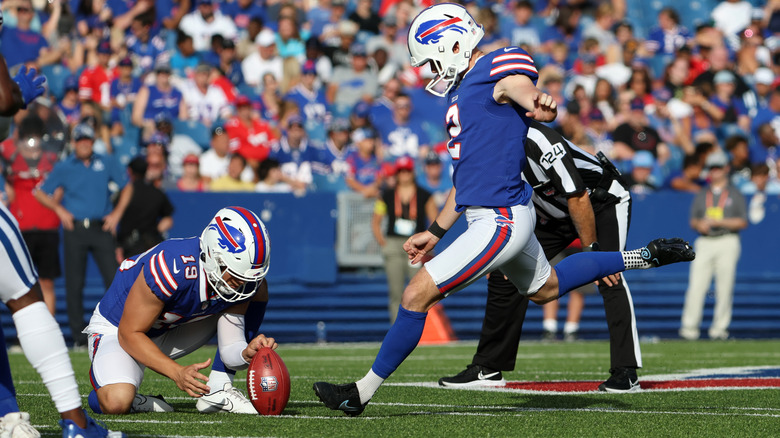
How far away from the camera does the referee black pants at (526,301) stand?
6.84 meters

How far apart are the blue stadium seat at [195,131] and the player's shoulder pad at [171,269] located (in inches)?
326

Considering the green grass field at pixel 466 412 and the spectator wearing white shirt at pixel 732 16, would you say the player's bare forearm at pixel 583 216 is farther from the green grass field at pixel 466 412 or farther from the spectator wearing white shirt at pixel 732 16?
the spectator wearing white shirt at pixel 732 16

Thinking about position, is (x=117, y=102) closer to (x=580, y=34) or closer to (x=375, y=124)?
(x=375, y=124)

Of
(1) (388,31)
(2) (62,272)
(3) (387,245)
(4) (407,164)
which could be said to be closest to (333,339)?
(3) (387,245)

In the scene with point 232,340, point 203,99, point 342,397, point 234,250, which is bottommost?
point 342,397

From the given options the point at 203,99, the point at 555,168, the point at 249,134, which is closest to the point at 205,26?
the point at 203,99

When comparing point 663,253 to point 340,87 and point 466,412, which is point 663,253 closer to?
point 466,412

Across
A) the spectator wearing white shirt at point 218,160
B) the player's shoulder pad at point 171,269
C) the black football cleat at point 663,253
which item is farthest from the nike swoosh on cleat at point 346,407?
the spectator wearing white shirt at point 218,160

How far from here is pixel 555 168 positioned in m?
6.45

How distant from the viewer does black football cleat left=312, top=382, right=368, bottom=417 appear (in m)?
5.09

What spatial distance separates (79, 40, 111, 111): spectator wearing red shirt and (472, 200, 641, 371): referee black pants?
7.98 m

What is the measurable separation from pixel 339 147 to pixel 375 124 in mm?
764

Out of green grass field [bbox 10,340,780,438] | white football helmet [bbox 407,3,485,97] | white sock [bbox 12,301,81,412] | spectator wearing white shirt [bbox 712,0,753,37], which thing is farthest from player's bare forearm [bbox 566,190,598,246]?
spectator wearing white shirt [bbox 712,0,753,37]

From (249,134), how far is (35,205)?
9.01 ft
